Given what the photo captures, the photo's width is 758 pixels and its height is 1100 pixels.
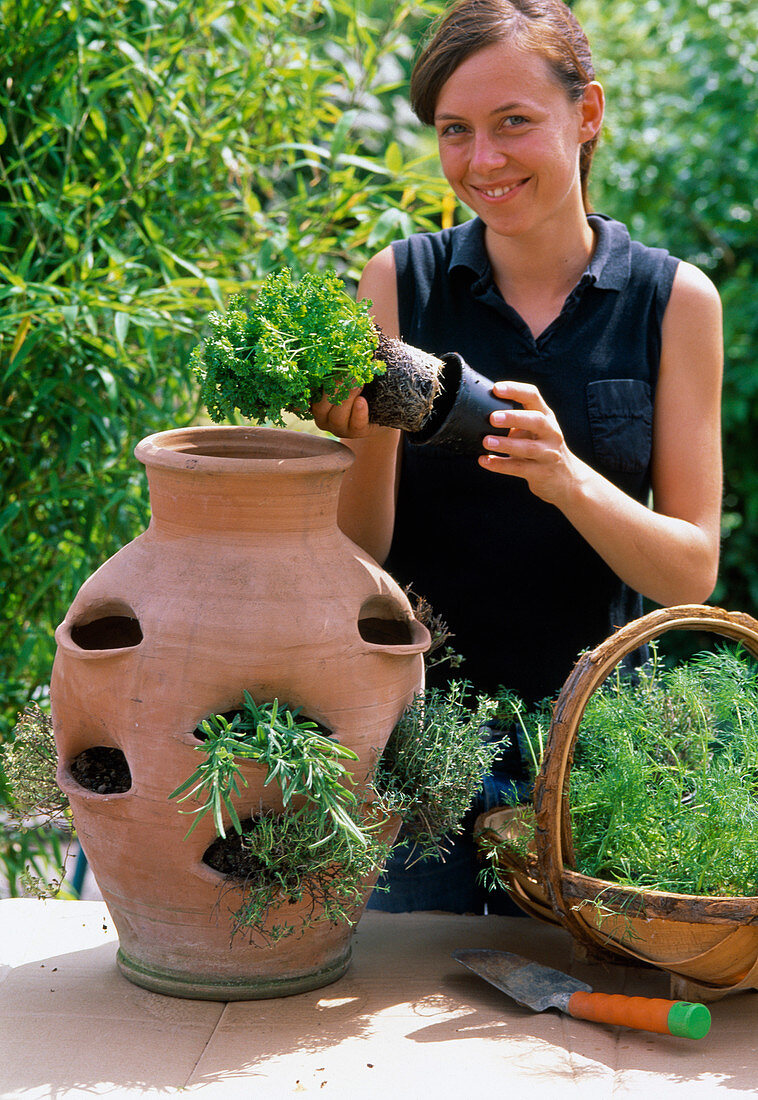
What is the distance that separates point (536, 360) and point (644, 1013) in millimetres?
1049

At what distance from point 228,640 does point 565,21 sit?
1179 millimetres

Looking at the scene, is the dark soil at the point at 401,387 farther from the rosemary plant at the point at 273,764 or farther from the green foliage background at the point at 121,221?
the green foliage background at the point at 121,221

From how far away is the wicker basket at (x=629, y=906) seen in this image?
143cm

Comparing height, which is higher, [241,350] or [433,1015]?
[241,350]

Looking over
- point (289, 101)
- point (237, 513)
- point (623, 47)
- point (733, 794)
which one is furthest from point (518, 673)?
point (623, 47)

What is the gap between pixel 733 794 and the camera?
1501 mm

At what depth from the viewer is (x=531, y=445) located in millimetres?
1609

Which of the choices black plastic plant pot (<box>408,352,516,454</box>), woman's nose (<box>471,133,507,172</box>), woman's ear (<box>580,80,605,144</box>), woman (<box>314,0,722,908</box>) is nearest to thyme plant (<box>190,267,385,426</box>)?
black plastic plant pot (<box>408,352,516,454</box>)

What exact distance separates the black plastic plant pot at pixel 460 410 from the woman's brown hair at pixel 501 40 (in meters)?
0.53

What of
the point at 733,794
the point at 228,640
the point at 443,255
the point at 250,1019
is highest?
the point at 443,255

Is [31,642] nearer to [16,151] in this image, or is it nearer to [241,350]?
[16,151]

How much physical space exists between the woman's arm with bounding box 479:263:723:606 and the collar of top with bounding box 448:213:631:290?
0.32ft

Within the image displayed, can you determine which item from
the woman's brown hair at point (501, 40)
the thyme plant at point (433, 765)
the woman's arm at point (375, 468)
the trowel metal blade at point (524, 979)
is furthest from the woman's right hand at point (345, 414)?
the trowel metal blade at point (524, 979)

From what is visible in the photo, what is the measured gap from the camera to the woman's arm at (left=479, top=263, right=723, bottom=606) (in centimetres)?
175
